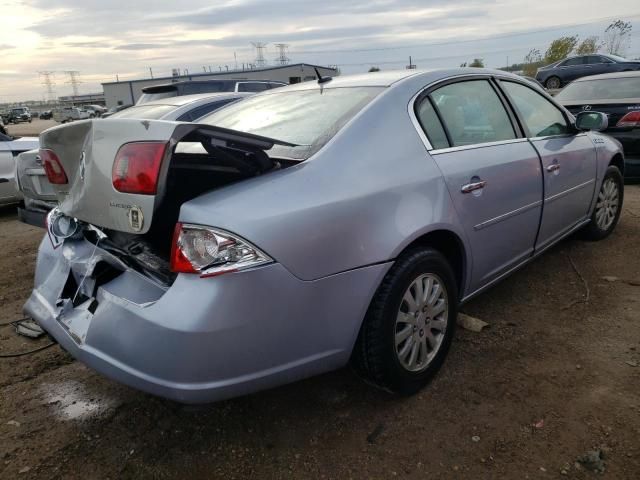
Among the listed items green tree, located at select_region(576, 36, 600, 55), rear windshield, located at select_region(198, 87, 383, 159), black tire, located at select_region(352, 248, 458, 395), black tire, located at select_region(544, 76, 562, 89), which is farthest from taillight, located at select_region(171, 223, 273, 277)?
green tree, located at select_region(576, 36, 600, 55)

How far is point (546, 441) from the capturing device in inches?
83.6

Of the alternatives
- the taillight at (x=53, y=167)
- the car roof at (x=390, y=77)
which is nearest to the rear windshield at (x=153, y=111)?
the car roof at (x=390, y=77)

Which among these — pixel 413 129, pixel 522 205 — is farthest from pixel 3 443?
pixel 522 205

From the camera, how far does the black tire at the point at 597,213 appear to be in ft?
14.3

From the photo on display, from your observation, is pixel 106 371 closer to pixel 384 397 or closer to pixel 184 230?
pixel 184 230

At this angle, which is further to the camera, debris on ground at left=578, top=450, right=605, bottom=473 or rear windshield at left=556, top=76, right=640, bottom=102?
rear windshield at left=556, top=76, right=640, bottom=102

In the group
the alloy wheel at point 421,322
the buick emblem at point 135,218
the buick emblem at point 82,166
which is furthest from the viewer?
the alloy wheel at point 421,322

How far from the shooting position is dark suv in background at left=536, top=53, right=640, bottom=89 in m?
17.9

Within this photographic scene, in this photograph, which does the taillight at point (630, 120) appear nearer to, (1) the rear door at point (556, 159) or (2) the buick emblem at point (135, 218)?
(1) the rear door at point (556, 159)

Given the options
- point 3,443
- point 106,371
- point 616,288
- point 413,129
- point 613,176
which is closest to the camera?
point 106,371

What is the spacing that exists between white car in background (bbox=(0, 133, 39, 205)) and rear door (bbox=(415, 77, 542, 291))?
6.22 metres

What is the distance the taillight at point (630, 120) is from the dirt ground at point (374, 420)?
416 centimetres

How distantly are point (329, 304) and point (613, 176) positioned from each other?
3686mm

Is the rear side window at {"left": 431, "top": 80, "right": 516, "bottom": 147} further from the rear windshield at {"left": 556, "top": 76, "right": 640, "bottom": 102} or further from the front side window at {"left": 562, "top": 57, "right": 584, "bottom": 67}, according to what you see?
the front side window at {"left": 562, "top": 57, "right": 584, "bottom": 67}
